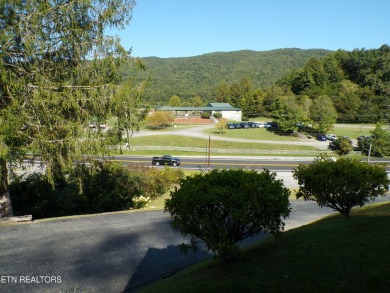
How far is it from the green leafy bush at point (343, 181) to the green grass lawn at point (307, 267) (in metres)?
1.38

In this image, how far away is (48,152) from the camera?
1205 cm

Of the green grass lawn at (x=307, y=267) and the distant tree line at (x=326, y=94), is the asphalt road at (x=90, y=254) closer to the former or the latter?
the green grass lawn at (x=307, y=267)

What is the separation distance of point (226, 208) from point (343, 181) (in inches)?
209

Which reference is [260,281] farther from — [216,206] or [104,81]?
[104,81]

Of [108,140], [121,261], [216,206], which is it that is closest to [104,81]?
[108,140]

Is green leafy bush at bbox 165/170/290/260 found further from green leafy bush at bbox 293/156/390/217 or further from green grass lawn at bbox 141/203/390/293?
green leafy bush at bbox 293/156/390/217

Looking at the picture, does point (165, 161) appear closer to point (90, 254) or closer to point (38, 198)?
point (38, 198)

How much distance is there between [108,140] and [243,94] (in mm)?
99550

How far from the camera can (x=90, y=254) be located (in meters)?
10.2

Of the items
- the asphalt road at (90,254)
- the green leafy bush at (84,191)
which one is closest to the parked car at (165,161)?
the green leafy bush at (84,191)

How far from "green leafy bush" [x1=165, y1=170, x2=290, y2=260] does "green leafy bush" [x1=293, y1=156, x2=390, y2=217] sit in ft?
12.6

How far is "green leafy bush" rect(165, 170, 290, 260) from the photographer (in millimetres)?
6836

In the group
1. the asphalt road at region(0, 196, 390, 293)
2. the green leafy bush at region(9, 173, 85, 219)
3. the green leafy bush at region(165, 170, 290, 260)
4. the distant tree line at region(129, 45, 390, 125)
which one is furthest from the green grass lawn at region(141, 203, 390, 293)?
the distant tree line at region(129, 45, 390, 125)

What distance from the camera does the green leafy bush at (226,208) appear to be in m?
6.84
